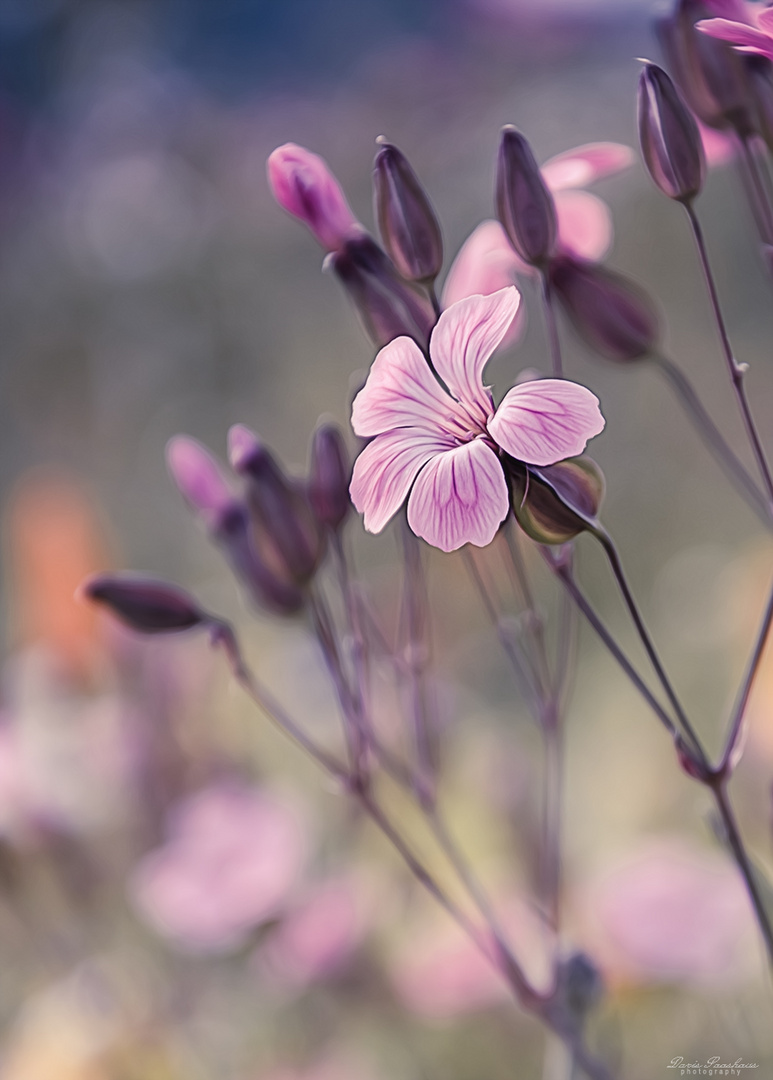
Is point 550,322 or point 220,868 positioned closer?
point 550,322

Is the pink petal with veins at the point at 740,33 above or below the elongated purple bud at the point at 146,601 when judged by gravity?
above

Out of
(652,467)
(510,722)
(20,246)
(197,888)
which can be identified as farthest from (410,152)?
(197,888)

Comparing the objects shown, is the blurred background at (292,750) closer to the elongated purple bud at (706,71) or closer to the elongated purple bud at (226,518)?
the elongated purple bud at (706,71)

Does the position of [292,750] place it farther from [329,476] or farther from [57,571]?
[329,476]

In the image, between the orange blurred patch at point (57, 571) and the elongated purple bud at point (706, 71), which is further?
the orange blurred patch at point (57, 571)

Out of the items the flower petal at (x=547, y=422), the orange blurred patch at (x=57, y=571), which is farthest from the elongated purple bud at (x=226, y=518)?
the orange blurred patch at (x=57, y=571)

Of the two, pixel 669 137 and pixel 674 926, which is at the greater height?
pixel 669 137

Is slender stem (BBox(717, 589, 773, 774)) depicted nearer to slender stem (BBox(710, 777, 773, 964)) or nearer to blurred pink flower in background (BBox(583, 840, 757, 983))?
slender stem (BBox(710, 777, 773, 964))

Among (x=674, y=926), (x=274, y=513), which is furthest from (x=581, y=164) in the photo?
(x=674, y=926)
